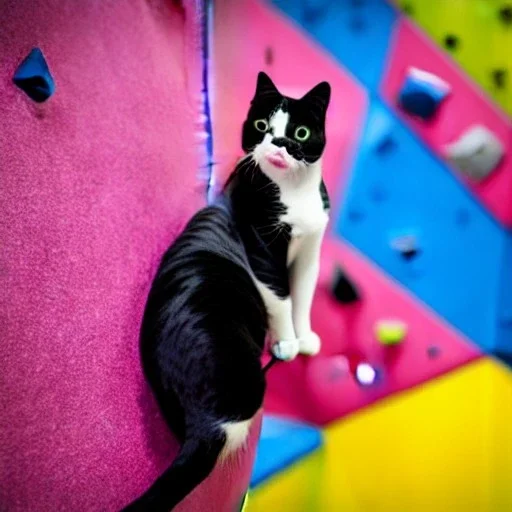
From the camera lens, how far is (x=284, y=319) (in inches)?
36.2

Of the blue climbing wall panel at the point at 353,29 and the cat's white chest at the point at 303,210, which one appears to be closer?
the cat's white chest at the point at 303,210

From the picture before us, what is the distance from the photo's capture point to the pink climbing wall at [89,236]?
68cm

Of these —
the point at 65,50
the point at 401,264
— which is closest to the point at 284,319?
the point at 401,264

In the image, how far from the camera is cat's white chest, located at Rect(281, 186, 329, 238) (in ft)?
2.92

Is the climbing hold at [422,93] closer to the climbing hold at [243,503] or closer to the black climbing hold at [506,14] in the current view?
the black climbing hold at [506,14]

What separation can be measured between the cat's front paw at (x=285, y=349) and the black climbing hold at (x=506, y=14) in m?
0.63

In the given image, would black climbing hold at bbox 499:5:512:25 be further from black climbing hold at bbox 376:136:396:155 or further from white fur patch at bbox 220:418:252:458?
white fur patch at bbox 220:418:252:458

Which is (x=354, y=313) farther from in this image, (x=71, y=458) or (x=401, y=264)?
(x=71, y=458)

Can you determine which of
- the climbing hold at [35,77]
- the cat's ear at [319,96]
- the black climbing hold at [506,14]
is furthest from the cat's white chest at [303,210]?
the black climbing hold at [506,14]

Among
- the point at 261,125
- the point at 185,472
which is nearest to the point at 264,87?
the point at 261,125

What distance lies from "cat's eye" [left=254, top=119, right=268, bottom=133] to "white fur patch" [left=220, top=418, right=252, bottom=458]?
0.39m

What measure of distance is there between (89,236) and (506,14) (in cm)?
76

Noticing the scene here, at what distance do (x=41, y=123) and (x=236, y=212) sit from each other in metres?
0.29

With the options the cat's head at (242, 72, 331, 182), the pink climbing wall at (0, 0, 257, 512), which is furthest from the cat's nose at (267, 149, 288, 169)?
the pink climbing wall at (0, 0, 257, 512)
